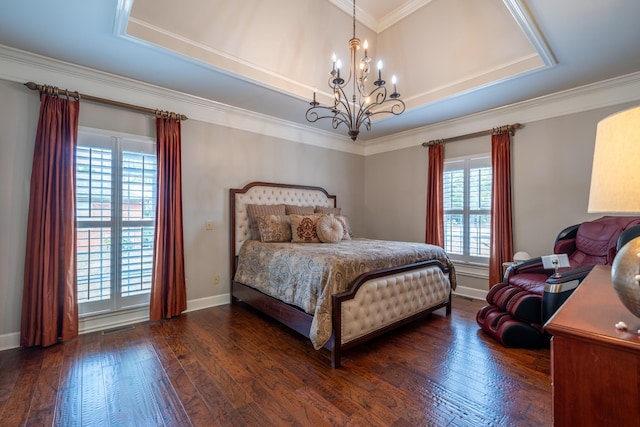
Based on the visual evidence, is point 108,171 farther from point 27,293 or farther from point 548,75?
point 548,75

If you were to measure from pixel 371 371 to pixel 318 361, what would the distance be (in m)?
0.44

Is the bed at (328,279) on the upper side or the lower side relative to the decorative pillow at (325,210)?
lower

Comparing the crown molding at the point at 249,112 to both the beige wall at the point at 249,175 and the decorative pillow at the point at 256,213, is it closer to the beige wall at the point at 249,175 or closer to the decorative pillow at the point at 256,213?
the beige wall at the point at 249,175

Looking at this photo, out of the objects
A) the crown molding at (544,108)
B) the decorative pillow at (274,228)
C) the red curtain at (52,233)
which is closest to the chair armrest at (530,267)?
the crown molding at (544,108)

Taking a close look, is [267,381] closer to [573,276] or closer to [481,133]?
[573,276]

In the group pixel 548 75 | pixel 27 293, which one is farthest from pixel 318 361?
pixel 548 75

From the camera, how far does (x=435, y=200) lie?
434cm

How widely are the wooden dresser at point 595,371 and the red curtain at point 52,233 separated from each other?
3.57 m

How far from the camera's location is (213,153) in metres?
3.72

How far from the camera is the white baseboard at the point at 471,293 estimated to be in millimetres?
3975

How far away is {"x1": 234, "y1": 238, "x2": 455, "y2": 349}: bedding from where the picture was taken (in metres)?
2.27

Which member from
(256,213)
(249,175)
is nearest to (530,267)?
(256,213)

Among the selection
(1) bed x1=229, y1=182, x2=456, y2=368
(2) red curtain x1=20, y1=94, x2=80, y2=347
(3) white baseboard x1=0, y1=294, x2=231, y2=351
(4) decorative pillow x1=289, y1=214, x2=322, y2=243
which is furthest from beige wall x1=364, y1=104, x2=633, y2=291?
(2) red curtain x1=20, y1=94, x2=80, y2=347

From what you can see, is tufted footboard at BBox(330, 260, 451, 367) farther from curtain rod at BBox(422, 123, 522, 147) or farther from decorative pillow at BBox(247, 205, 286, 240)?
curtain rod at BBox(422, 123, 522, 147)
